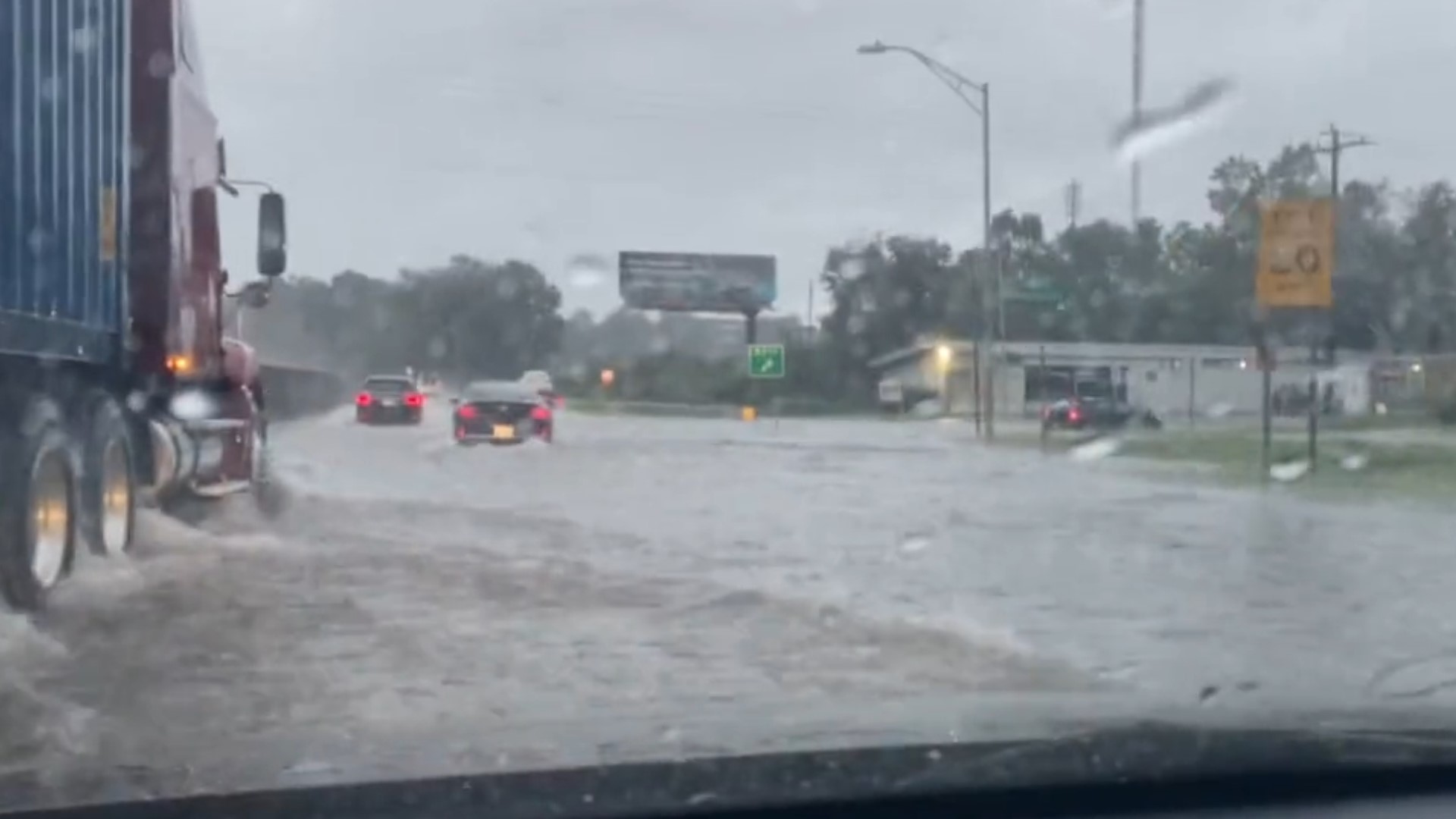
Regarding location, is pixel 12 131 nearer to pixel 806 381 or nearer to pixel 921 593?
pixel 921 593

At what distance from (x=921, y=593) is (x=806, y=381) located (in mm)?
33340

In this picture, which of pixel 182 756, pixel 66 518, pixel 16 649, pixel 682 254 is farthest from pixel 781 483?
pixel 182 756

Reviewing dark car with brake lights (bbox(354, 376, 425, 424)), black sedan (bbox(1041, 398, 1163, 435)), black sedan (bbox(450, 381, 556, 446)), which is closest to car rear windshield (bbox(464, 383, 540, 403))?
black sedan (bbox(450, 381, 556, 446))

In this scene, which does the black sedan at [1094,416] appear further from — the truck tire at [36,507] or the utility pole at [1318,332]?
the truck tire at [36,507]

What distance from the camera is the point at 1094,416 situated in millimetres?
45125

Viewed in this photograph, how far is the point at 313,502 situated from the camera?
21453 millimetres

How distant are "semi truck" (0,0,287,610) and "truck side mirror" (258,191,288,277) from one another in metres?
0.01

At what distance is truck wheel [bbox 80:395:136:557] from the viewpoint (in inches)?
533

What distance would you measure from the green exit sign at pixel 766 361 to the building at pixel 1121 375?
457 centimetres

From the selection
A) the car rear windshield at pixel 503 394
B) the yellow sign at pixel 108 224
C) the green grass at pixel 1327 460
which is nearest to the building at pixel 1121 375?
the green grass at pixel 1327 460

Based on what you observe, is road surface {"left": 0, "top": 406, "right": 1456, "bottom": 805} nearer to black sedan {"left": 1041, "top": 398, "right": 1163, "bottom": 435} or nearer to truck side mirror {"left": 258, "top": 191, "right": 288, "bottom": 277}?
truck side mirror {"left": 258, "top": 191, "right": 288, "bottom": 277}

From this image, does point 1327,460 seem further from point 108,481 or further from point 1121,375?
point 108,481

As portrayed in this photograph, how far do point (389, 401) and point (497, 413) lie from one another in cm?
483

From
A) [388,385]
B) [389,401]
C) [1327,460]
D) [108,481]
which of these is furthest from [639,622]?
[389,401]
